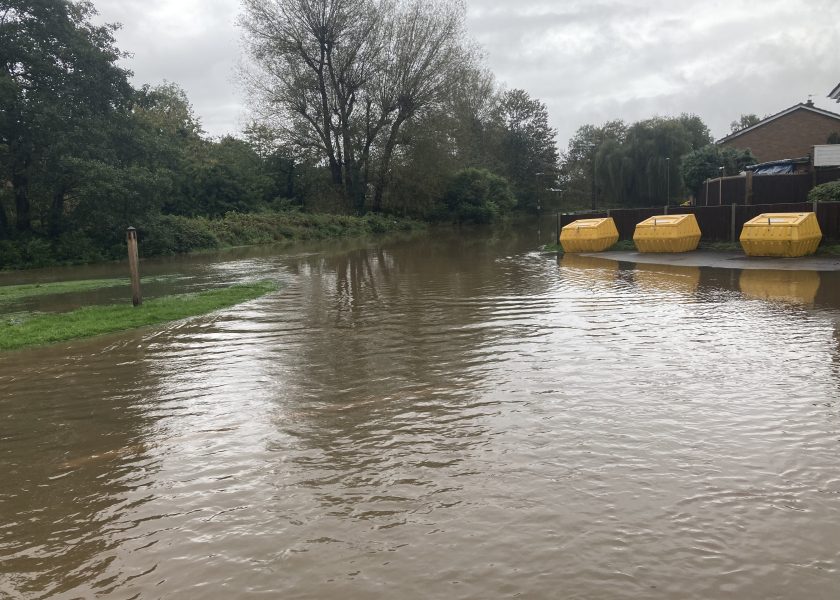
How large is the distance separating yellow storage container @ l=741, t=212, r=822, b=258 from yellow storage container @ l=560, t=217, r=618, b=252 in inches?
222

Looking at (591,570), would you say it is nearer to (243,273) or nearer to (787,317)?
(787,317)

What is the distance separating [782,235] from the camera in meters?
18.5

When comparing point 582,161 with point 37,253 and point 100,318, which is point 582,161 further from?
point 100,318

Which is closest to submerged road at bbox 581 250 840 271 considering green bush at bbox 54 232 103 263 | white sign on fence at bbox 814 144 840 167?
white sign on fence at bbox 814 144 840 167

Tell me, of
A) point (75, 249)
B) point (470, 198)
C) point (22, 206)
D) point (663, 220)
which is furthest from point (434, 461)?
point (470, 198)

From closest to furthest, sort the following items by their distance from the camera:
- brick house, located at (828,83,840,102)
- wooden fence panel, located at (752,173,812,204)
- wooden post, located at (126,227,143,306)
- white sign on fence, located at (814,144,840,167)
→ wooden post, located at (126,227,143,306) < wooden fence panel, located at (752,173,812,204) < white sign on fence, located at (814,144,840,167) < brick house, located at (828,83,840,102)

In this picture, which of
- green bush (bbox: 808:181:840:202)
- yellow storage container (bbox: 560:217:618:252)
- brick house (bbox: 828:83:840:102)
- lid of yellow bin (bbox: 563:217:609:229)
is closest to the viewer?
green bush (bbox: 808:181:840:202)

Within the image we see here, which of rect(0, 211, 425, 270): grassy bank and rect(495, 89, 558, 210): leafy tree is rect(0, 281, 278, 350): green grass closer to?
rect(0, 211, 425, 270): grassy bank

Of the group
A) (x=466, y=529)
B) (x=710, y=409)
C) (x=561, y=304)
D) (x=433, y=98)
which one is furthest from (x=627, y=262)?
(x=433, y=98)

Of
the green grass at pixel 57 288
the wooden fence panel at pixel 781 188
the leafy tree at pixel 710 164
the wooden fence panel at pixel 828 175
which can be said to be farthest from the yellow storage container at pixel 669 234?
the green grass at pixel 57 288

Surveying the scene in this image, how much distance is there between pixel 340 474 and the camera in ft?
17.4

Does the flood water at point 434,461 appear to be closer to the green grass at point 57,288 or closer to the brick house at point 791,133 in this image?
the green grass at point 57,288

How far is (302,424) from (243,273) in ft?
55.6

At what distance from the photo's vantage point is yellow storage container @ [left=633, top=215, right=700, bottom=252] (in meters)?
21.6
